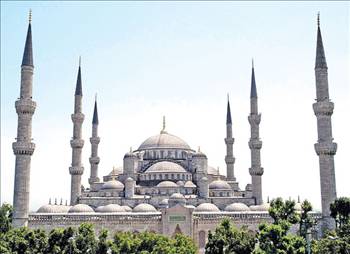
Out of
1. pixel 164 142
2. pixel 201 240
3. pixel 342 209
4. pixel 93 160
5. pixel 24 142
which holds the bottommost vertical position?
pixel 201 240

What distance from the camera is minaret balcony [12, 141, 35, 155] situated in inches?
1480

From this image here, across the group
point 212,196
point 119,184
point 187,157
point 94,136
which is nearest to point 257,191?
point 212,196

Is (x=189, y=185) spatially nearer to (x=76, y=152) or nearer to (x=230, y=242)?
(x=76, y=152)

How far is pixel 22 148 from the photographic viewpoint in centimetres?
3762

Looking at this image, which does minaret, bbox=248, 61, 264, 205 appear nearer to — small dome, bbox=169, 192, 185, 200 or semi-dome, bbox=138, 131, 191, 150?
small dome, bbox=169, 192, 185, 200

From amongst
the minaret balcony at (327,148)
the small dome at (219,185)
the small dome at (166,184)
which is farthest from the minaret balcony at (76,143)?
the minaret balcony at (327,148)

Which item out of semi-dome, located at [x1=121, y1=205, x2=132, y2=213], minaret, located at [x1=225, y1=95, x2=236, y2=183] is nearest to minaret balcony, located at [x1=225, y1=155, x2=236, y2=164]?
minaret, located at [x1=225, y1=95, x2=236, y2=183]

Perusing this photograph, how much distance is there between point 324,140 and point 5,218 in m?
27.5

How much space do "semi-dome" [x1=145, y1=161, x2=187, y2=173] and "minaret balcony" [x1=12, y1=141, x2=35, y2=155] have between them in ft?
51.9

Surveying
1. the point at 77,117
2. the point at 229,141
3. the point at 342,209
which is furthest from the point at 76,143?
the point at 342,209

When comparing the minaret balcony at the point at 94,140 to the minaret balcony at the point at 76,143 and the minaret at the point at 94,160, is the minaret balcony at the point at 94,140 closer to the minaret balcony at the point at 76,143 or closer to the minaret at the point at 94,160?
the minaret at the point at 94,160

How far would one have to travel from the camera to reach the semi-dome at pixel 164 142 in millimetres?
55888

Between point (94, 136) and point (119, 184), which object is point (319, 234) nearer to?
point (119, 184)

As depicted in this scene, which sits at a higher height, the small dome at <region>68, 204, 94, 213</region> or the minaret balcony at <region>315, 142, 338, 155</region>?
the minaret balcony at <region>315, 142, 338, 155</region>
